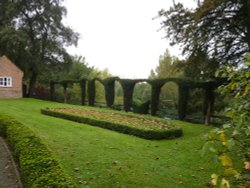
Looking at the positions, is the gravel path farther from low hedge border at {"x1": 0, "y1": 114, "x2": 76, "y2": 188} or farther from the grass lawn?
the grass lawn

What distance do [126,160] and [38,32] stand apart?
33279mm

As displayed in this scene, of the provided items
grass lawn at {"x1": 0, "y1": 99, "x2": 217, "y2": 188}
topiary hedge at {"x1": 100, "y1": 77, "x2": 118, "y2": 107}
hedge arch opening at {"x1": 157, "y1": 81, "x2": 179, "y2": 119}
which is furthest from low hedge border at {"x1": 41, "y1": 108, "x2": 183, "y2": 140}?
topiary hedge at {"x1": 100, "y1": 77, "x2": 118, "y2": 107}

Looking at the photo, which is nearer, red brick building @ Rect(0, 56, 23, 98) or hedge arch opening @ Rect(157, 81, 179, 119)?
hedge arch opening @ Rect(157, 81, 179, 119)

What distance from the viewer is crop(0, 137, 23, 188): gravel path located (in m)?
7.19

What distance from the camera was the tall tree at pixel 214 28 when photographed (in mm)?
15648

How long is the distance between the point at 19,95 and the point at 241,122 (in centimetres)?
3791

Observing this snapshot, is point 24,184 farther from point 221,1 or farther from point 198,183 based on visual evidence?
point 221,1

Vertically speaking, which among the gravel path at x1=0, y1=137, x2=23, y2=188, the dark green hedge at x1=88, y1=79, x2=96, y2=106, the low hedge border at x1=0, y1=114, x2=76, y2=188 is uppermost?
the dark green hedge at x1=88, y1=79, x2=96, y2=106

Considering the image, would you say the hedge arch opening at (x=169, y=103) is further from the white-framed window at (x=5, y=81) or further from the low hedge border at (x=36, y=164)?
the white-framed window at (x=5, y=81)

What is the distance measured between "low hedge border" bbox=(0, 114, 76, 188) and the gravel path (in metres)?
0.27

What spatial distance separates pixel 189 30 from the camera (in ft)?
53.1

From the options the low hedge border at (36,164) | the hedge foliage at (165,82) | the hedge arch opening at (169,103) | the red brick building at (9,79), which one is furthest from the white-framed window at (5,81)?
the low hedge border at (36,164)

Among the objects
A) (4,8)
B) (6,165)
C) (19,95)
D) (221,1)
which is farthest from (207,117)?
(4,8)

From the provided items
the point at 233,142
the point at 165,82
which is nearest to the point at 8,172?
the point at 233,142
